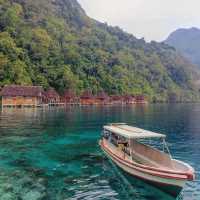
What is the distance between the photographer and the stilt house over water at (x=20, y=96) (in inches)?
4840

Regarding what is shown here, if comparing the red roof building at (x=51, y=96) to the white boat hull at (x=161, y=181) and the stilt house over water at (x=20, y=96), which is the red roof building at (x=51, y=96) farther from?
the white boat hull at (x=161, y=181)

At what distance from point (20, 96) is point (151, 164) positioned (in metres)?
103

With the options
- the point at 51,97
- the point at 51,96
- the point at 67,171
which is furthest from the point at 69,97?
the point at 67,171

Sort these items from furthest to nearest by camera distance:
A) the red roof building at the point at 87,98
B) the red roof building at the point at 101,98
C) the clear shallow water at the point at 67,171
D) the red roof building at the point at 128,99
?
the red roof building at the point at 128,99, the red roof building at the point at 101,98, the red roof building at the point at 87,98, the clear shallow water at the point at 67,171

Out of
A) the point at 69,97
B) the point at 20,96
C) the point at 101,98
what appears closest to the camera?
the point at 20,96

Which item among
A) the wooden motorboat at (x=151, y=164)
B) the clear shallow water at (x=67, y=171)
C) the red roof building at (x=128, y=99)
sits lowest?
the clear shallow water at (x=67, y=171)

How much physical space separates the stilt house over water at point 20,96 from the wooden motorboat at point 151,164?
92963mm

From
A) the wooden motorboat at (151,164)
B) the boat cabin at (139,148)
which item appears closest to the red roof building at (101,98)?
the boat cabin at (139,148)

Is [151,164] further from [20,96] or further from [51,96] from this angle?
[51,96]

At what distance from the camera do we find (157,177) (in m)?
22.5

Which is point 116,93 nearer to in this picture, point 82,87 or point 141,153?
point 82,87

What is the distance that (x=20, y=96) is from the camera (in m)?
125

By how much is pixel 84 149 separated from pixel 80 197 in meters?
16.6

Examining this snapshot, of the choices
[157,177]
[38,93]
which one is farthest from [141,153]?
[38,93]
